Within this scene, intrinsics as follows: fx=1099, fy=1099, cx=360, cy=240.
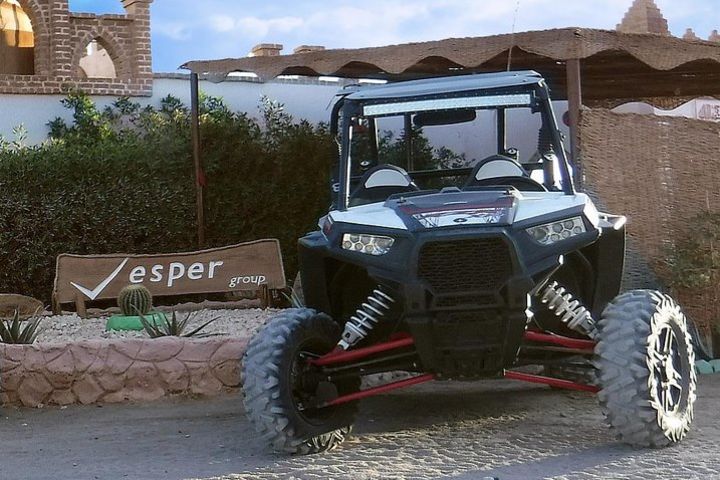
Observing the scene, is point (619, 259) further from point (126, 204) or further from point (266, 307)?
point (126, 204)

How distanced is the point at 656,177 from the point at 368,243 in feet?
12.8

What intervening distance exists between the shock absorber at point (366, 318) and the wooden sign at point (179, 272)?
16.7 feet

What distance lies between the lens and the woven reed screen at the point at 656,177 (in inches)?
344

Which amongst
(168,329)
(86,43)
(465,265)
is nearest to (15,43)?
(86,43)

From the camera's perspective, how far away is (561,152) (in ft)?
21.1

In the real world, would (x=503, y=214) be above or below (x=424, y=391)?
above

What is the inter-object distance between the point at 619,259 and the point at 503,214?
984mm

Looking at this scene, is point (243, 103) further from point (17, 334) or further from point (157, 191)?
point (17, 334)

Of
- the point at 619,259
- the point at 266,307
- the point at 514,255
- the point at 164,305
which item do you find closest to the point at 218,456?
the point at 514,255

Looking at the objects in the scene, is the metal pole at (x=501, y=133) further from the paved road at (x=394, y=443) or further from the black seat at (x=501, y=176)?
the paved road at (x=394, y=443)

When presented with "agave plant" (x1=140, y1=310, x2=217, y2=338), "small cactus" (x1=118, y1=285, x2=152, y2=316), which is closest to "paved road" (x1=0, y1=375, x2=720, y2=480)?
"agave plant" (x1=140, y1=310, x2=217, y2=338)

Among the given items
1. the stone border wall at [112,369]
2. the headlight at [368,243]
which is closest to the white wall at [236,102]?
the stone border wall at [112,369]

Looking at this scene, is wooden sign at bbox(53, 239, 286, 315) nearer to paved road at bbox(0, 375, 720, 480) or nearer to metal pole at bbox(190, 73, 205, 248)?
metal pole at bbox(190, 73, 205, 248)

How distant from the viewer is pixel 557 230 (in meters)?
5.59
